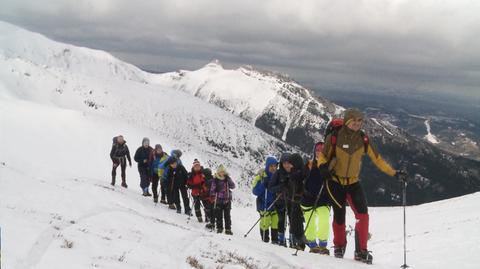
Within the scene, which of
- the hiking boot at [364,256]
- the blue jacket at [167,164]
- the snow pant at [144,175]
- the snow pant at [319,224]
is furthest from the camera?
the snow pant at [144,175]

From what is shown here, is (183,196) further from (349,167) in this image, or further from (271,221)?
(349,167)

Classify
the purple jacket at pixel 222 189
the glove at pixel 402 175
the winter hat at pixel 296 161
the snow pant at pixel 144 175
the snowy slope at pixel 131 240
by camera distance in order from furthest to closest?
the snow pant at pixel 144 175 < the purple jacket at pixel 222 189 < the winter hat at pixel 296 161 < the glove at pixel 402 175 < the snowy slope at pixel 131 240

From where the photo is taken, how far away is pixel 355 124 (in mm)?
9766

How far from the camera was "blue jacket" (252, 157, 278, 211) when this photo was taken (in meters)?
13.5

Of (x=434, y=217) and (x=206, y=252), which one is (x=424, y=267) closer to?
(x=206, y=252)

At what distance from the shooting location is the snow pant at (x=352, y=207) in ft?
32.6

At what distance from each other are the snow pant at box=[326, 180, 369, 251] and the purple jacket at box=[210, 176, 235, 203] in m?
6.74

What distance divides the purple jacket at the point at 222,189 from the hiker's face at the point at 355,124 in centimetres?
758

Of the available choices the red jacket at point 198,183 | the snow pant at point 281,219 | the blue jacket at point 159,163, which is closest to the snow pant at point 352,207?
the snow pant at point 281,219

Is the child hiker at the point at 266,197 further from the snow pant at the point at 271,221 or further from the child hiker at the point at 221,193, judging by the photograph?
the child hiker at the point at 221,193

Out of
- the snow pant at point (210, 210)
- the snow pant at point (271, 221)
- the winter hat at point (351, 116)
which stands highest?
the winter hat at point (351, 116)

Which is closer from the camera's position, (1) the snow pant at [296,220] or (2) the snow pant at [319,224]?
(2) the snow pant at [319,224]

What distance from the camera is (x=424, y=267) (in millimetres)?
10562

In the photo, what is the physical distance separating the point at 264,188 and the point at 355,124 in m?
5.04
